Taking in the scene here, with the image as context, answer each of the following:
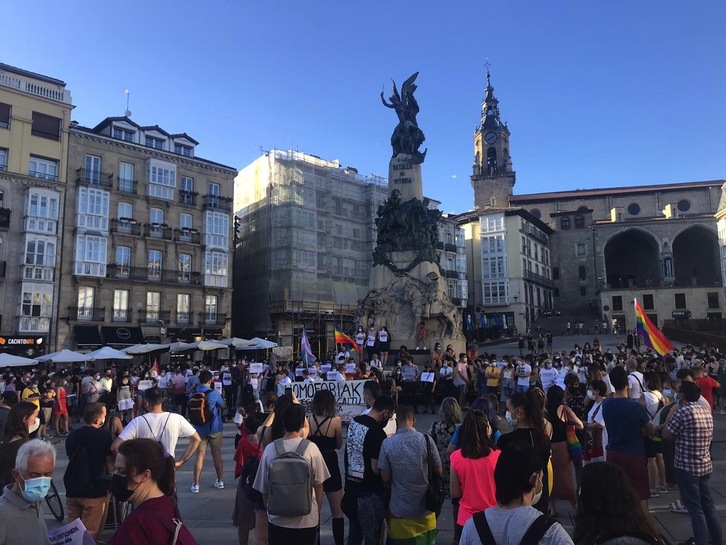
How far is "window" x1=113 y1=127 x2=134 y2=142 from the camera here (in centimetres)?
4341

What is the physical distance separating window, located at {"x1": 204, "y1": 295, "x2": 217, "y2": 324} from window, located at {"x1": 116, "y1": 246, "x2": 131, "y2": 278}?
6345 mm

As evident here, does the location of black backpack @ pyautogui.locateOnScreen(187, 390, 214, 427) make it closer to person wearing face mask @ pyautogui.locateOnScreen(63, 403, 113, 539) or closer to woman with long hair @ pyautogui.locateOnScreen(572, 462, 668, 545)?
person wearing face mask @ pyautogui.locateOnScreen(63, 403, 113, 539)

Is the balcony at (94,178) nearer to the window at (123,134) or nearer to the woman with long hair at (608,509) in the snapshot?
the window at (123,134)

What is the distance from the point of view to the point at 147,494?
120 inches

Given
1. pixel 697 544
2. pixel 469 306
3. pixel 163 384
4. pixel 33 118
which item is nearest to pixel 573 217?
pixel 469 306

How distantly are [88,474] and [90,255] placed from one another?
3803 centimetres

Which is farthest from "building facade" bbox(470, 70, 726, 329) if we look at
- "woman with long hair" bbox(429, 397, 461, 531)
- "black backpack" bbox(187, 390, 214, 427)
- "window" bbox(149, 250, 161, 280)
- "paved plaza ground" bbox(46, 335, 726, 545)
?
"woman with long hair" bbox(429, 397, 461, 531)

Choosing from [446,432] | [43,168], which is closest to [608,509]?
[446,432]

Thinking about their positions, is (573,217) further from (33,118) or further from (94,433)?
(94,433)

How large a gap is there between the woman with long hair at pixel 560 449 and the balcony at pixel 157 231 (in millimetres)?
40882

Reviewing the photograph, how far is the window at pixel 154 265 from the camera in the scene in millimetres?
42688

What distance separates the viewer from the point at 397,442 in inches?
191

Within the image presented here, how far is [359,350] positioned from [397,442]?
59.2 feet

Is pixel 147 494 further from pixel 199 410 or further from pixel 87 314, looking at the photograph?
pixel 87 314
